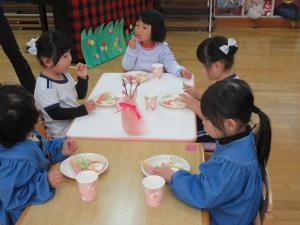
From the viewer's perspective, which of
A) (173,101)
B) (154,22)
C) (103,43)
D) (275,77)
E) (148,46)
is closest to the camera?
(173,101)

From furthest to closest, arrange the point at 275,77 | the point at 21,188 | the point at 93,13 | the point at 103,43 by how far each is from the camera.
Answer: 1. the point at 103,43
2. the point at 93,13
3. the point at 275,77
4. the point at 21,188

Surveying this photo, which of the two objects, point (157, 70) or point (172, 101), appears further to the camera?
point (157, 70)

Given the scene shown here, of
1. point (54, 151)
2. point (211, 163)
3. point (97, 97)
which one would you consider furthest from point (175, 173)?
point (97, 97)

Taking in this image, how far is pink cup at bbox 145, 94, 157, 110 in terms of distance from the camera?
184 cm

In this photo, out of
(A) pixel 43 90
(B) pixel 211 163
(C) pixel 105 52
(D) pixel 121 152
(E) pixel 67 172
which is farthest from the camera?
(C) pixel 105 52

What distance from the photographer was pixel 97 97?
198 cm

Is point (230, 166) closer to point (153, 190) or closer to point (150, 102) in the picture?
point (153, 190)

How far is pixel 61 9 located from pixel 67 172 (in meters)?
3.31

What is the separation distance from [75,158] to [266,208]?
74cm

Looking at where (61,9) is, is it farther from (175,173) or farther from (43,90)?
(175,173)

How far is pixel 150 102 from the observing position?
6.08ft

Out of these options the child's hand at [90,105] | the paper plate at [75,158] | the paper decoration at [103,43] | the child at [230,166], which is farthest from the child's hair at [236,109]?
the paper decoration at [103,43]

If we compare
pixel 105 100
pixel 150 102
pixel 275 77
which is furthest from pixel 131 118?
pixel 275 77

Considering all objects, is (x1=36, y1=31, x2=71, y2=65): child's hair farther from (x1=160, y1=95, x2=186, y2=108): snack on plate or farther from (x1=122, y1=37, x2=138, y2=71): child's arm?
(x1=122, y1=37, x2=138, y2=71): child's arm
